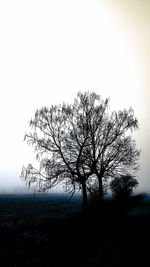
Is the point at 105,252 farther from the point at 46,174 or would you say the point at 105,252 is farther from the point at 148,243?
the point at 46,174

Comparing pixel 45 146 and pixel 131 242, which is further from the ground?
pixel 45 146

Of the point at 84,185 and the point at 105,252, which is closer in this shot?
the point at 105,252

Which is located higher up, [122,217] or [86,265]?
[122,217]

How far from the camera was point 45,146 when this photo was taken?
1510cm

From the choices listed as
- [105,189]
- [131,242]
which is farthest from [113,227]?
[105,189]

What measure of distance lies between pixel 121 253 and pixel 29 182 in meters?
8.06

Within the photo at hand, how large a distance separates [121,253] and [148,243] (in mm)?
1041

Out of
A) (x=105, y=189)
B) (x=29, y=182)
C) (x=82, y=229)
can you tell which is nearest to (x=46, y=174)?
(x=29, y=182)

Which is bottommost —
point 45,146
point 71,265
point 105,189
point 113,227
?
point 71,265

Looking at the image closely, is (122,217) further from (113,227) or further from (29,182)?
(29,182)

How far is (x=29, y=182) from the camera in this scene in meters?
14.1

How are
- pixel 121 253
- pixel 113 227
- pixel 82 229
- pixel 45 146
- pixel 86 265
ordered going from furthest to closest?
pixel 45 146 → pixel 82 229 → pixel 113 227 → pixel 121 253 → pixel 86 265

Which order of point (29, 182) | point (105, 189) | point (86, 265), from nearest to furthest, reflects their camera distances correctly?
point (86, 265) < point (29, 182) < point (105, 189)

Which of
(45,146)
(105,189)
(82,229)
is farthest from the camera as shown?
(105,189)
